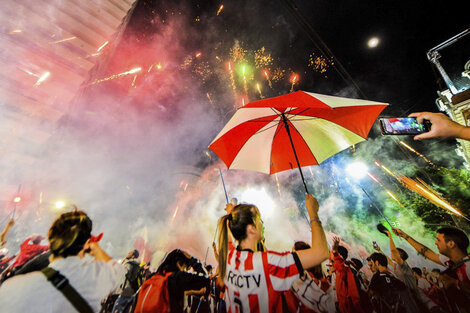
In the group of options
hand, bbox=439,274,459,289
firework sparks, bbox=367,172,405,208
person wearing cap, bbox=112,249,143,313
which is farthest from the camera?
firework sparks, bbox=367,172,405,208

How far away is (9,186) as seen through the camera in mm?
4809

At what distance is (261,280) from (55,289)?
1928mm

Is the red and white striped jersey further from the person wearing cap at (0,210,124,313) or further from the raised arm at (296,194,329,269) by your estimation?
the person wearing cap at (0,210,124,313)

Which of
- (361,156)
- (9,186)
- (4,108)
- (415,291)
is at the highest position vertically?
(361,156)

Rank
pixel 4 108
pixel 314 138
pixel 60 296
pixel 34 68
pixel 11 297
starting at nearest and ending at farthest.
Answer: pixel 11 297 < pixel 60 296 < pixel 34 68 < pixel 4 108 < pixel 314 138

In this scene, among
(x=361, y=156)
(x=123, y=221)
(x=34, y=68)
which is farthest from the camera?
(x=123, y=221)

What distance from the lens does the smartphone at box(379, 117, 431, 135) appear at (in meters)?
1.96

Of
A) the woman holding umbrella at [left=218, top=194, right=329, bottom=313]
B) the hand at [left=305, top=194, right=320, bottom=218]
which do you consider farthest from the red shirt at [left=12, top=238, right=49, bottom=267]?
the hand at [left=305, top=194, right=320, bottom=218]

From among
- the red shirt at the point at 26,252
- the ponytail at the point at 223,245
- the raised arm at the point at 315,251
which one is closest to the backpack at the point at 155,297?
the ponytail at the point at 223,245

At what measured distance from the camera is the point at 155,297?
9.61 feet

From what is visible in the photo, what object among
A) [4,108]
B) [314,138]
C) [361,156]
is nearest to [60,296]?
[4,108]

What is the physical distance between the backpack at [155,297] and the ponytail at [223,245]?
1.91 metres

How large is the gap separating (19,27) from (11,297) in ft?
11.1

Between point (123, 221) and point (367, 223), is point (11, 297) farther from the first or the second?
point (367, 223)
